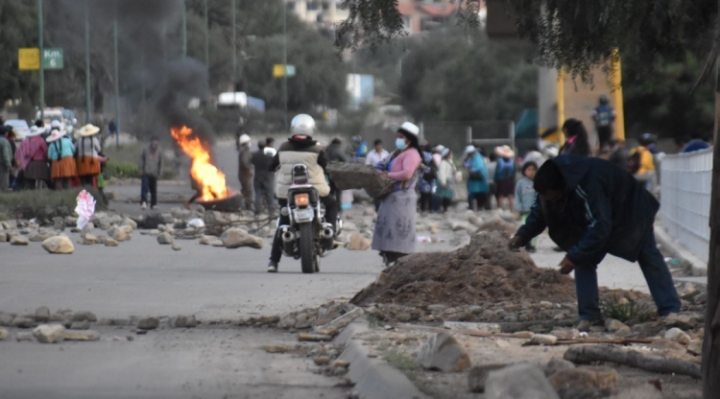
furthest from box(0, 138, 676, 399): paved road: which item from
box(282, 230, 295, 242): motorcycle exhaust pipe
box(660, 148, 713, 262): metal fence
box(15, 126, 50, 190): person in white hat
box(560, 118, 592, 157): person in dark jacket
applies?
box(15, 126, 50, 190): person in white hat

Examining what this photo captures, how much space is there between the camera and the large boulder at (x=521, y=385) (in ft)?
17.2

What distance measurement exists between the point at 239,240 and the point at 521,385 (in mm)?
12995

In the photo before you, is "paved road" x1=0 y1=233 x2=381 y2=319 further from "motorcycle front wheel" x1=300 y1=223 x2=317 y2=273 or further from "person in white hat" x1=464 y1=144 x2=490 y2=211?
"person in white hat" x1=464 y1=144 x2=490 y2=211

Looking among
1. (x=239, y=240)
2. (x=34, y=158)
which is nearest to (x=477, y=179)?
(x=34, y=158)

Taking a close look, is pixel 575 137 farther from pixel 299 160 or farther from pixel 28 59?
pixel 28 59

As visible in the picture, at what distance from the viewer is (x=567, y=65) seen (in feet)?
26.5

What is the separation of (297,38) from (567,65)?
66.9m

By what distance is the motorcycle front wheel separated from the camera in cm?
1320

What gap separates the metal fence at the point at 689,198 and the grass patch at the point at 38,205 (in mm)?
10507

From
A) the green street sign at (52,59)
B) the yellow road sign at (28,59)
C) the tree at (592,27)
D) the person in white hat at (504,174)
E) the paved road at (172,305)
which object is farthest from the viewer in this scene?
the yellow road sign at (28,59)

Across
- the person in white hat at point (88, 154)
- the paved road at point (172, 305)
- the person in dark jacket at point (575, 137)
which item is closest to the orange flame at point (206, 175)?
the person in white hat at point (88, 154)

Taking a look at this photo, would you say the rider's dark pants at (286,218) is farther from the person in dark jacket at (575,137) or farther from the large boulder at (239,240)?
the large boulder at (239,240)

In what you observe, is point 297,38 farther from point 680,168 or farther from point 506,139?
A: point 680,168

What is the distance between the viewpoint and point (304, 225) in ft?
43.3
